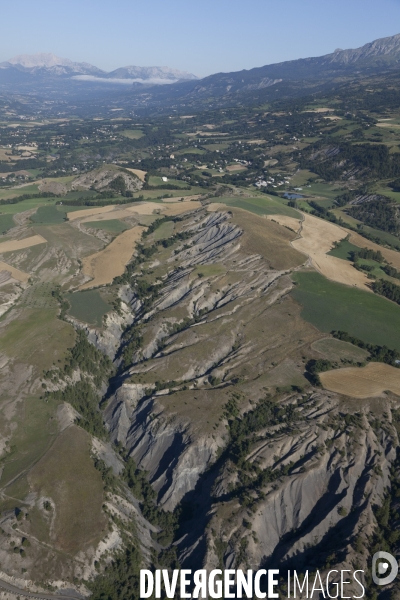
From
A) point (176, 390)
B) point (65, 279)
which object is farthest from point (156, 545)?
point (65, 279)

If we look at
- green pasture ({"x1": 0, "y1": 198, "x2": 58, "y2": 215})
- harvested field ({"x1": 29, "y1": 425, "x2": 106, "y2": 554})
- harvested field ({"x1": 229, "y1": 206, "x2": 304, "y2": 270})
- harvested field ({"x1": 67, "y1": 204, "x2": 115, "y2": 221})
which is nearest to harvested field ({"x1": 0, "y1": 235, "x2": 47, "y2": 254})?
harvested field ({"x1": 67, "y1": 204, "x2": 115, "y2": 221})

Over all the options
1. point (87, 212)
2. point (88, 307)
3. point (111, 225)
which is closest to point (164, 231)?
point (111, 225)

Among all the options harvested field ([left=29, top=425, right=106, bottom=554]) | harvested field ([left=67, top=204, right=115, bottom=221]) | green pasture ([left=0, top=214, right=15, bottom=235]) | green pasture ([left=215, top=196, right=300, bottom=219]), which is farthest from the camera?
harvested field ([left=67, top=204, right=115, bottom=221])

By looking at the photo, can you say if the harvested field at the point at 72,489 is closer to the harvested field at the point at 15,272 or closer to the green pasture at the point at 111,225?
the harvested field at the point at 15,272

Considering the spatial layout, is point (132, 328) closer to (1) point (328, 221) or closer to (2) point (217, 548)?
(2) point (217, 548)

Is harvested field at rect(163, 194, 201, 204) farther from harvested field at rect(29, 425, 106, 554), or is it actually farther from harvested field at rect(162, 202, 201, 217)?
harvested field at rect(29, 425, 106, 554)
